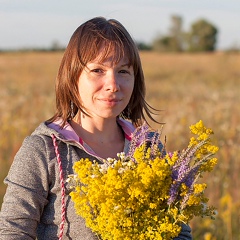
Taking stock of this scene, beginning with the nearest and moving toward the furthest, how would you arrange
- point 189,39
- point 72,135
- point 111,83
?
point 111,83 < point 72,135 < point 189,39

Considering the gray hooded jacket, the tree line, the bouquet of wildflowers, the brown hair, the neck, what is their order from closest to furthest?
1. the bouquet of wildflowers
2. the gray hooded jacket
3. the brown hair
4. the neck
5. the tree line

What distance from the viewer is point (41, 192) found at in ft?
7.44

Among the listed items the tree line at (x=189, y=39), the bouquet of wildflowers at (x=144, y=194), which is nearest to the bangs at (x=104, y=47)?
the bouquet of wildflowers at (x=144, y=194)

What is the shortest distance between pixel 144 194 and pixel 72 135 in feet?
2.03

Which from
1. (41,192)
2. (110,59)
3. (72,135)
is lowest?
(41,192)

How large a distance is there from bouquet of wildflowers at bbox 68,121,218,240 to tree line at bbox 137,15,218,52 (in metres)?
61.4

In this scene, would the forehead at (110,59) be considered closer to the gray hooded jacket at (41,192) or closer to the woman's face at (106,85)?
the woman's face at (106,85)

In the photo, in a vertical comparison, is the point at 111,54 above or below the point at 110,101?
above

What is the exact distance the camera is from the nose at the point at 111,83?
2.26 metres

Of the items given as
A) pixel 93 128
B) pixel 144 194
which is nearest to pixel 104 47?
pixel 93 128

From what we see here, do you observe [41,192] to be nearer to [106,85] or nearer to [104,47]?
[106,85]

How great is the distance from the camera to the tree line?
6494cm

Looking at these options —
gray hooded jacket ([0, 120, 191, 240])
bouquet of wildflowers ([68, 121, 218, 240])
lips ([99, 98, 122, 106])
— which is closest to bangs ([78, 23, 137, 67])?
lips ([99, 98, 122, 106])

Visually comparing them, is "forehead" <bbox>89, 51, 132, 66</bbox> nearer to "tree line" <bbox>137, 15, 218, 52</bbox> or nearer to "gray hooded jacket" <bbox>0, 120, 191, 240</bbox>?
"gray hooded jacket" <bbox>0, 120, 191, 240</bbox>
